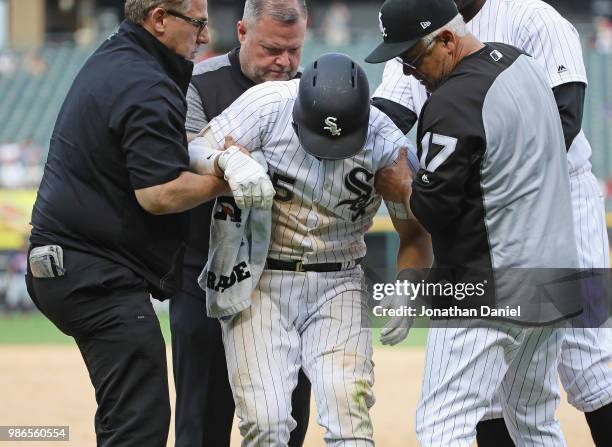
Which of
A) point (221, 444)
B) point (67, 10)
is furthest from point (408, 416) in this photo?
point (67, 10)

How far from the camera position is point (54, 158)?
13.7ft

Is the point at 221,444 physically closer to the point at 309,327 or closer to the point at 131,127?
the point at 309,327

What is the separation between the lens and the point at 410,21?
12.9ft

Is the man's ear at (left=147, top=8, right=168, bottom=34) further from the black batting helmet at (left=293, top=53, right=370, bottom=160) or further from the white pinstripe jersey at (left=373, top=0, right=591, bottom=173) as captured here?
the white pinstripe jersey at (left=373, top=0, right=591, bottom=173)

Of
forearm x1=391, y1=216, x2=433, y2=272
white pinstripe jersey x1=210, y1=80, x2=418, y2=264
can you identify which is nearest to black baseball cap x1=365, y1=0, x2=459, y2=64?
white pinstripe jersey x1=210, y1=80, x2=418, y2=264

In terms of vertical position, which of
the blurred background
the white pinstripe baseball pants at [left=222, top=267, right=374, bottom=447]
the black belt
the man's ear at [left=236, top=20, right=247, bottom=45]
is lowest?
the white pinstripe baseball pants at [left=222, top=267, right=374, bottom=447]

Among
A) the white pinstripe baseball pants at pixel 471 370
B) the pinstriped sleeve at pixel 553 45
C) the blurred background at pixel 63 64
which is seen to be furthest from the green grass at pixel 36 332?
the white pinstripe baseball pants at pixel 471 370

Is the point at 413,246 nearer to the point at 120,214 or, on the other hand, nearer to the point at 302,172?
the point at 302,172

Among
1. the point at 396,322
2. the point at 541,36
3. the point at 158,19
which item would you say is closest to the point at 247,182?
the point at 158,19

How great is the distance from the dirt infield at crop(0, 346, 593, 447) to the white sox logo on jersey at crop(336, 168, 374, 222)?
102 inches

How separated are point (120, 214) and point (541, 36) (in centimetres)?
206

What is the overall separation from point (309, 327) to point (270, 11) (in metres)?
1.49

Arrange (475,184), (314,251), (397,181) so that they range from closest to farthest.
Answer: (475,184) → (397,181) → (314,251)

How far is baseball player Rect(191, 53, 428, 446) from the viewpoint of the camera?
406cm
